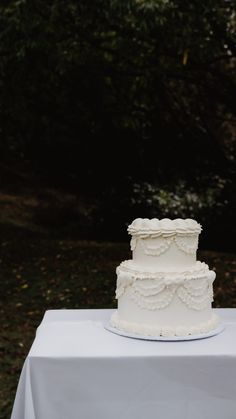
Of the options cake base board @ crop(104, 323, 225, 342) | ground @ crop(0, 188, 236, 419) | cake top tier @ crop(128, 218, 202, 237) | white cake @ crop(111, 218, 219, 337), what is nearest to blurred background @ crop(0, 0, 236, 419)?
ground @ crop(0, 188, 236, 419)

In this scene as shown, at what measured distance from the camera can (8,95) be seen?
9664mm

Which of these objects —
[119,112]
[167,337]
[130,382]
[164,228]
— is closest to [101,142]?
[119,112]

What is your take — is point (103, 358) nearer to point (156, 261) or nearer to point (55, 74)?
point (156, 261)

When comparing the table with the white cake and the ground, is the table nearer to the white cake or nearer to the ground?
the white cake

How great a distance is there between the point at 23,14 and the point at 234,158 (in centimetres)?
702

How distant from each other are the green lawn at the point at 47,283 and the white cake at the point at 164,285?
2660 millimetres

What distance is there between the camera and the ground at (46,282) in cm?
681

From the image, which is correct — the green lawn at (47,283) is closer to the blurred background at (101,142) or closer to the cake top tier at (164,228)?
the blurred background at (101,142)

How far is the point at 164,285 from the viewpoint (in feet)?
10.6

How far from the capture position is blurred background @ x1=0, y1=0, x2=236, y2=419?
25.3 ft

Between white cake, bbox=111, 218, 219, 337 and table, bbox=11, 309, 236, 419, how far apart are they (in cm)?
19

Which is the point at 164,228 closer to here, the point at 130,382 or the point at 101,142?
the point at 130,382

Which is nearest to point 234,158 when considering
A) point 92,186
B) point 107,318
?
point 92,186

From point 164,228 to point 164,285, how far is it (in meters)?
0.31
